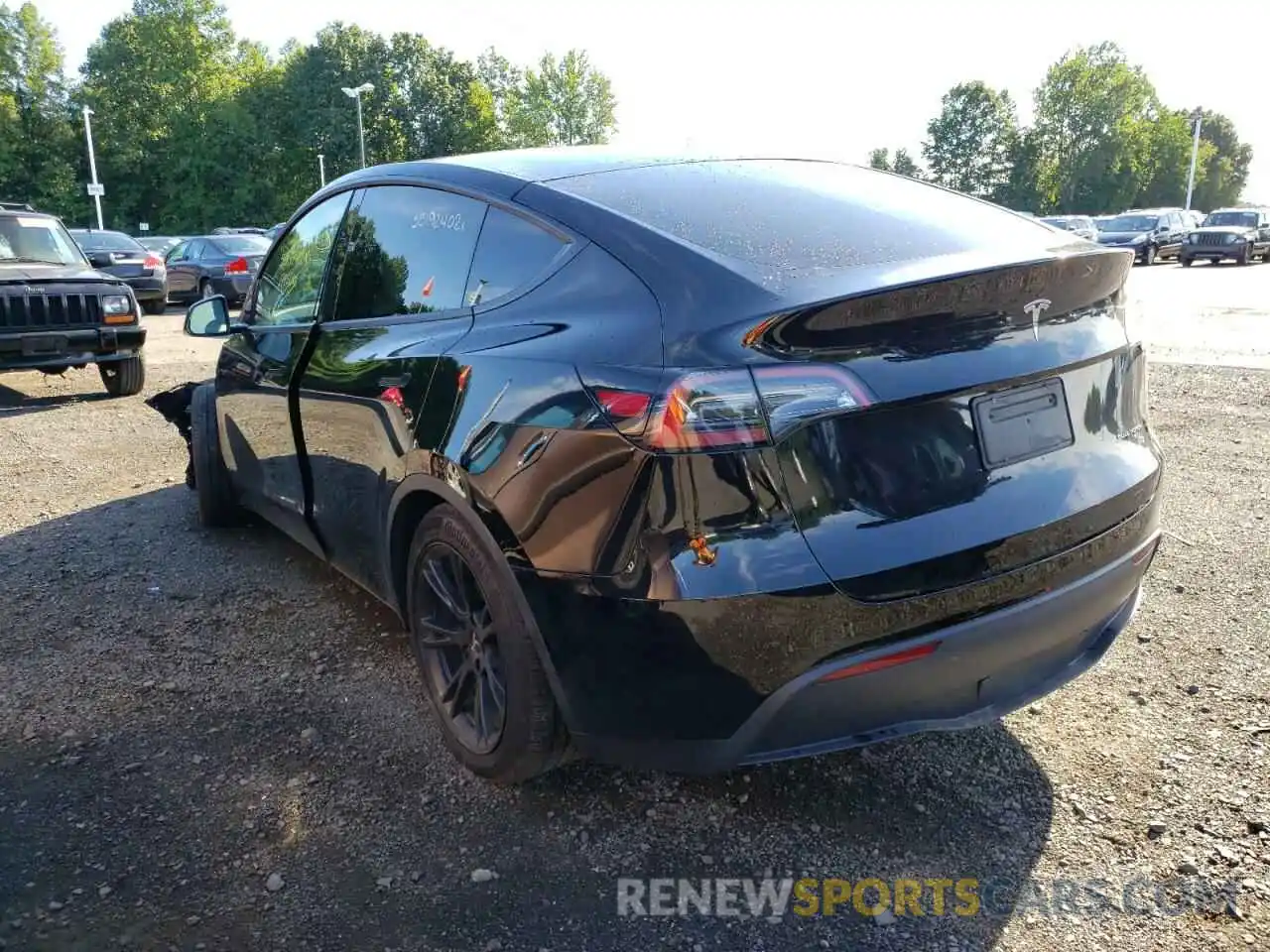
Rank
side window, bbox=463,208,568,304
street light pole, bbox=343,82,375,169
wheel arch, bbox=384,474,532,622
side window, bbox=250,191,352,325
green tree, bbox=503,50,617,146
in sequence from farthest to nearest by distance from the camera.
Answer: green tree, bbox=503,50,617,146, street light pole, bbox=343,82,375,169, side window, bbox=250,191,352,325, side window, bbox=463,208,568,304, wheel arch, bbox=384,474,532,622

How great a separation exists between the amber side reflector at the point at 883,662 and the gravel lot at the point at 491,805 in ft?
2.01

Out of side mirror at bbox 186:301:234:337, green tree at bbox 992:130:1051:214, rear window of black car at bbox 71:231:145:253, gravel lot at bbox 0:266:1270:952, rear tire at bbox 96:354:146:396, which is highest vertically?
green tree at bbox 992:130:1051:214

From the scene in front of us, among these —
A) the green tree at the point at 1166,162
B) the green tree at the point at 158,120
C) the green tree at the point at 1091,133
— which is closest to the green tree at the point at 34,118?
the green tree at the point at 158,120

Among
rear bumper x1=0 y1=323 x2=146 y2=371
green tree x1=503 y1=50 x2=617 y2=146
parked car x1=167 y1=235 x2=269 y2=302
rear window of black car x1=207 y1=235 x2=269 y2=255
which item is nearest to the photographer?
rear bumper x1=0 y1=323 x2=146 y2=371

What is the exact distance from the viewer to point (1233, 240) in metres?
30.0

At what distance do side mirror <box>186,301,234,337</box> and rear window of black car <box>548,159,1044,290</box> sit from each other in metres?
2.39

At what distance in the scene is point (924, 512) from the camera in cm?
213

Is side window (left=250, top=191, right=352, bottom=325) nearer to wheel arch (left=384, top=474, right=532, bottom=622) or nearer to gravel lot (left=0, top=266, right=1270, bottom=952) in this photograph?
wheel arch (left=384, top=474, right=532, bottom=622)

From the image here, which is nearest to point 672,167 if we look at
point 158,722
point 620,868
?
point 620,868

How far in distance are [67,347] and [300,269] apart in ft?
19.8

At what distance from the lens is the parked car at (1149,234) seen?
107 ft

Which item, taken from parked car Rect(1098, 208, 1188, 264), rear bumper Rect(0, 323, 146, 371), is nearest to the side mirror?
rear bumper Rect(0, 323, 146, 371)

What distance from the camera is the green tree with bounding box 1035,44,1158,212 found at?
265ft

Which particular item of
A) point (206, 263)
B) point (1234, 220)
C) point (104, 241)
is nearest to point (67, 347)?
point (104, 241)
